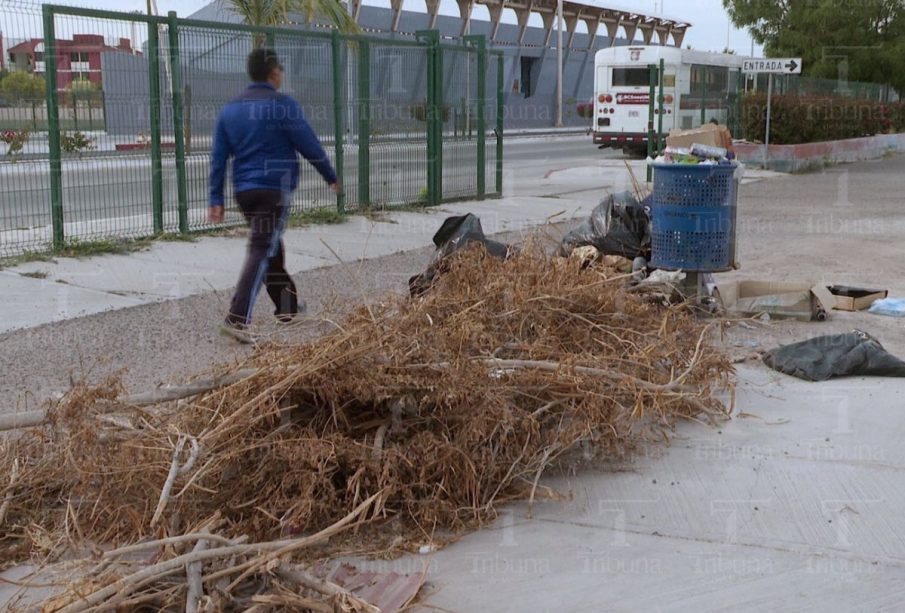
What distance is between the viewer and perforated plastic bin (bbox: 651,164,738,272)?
7.58 metres

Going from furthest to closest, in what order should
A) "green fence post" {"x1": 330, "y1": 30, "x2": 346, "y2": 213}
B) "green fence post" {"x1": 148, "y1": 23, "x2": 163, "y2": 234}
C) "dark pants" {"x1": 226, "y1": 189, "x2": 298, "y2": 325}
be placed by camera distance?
"green fence post" {"x1": 330, "y1": 30, "x2": 346, "y2": 213}
"green fence post" {"x1": 148, "y1": 23, "x2": 163, "y2": 234}
"dark pants" {"x1": 226, "y1": 189, "x2": 298, "y2": 325}

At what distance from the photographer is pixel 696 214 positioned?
300 inches

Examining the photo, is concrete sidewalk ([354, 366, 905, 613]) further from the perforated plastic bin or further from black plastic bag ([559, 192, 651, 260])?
black plastic bag ([559, 192, 651, 260])

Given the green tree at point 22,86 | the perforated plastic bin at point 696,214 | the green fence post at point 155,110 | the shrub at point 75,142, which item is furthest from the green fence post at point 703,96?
the green tree at point 22,86

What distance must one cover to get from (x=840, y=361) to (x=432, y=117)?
919 cm

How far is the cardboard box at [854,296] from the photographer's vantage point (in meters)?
8.30

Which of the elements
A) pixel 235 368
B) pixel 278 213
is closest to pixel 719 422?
pixel 235 368

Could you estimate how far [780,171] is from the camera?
956 inches

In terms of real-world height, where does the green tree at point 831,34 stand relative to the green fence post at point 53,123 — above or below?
above

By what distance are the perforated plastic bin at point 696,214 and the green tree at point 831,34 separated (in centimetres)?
2866

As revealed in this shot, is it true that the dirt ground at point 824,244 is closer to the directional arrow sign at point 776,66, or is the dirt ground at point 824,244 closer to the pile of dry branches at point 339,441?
the directional arrow sign at point 776,66

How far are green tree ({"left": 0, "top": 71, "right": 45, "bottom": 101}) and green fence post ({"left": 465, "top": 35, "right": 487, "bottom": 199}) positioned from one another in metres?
6.90

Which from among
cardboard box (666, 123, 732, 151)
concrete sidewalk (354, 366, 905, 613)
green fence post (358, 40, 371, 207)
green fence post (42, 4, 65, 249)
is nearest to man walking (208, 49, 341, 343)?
green fence post (42, 4, 65, 249)

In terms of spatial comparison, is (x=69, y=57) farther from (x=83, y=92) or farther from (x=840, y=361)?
(x=840, y=361)
